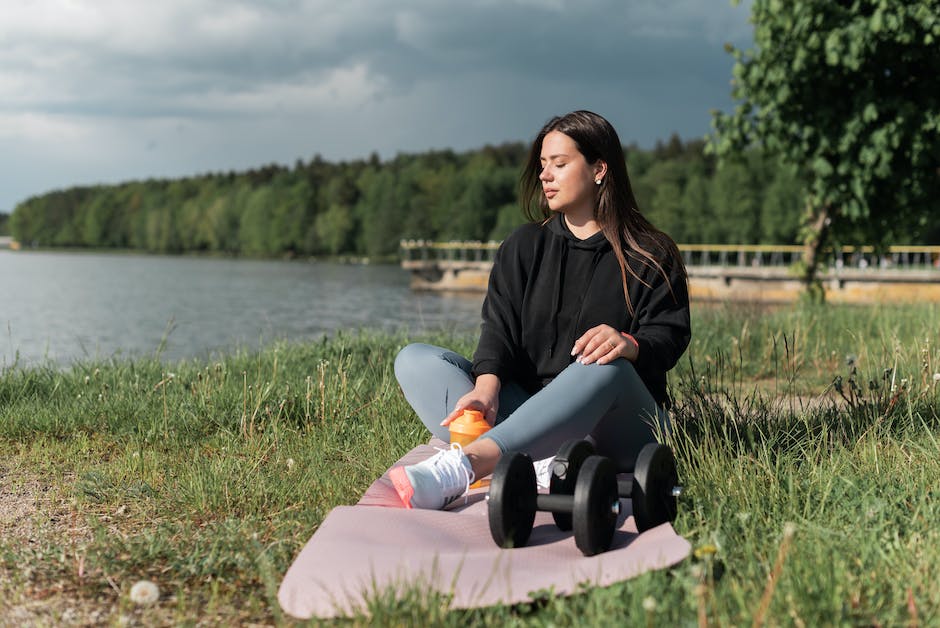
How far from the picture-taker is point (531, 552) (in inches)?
92.8

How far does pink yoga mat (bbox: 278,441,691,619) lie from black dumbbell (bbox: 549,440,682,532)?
0.20ft

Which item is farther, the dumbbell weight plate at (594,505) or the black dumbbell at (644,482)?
the black dumbbell at (644,482)

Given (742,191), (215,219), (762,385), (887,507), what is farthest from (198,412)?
(215,219)

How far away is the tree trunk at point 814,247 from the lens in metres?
11.5

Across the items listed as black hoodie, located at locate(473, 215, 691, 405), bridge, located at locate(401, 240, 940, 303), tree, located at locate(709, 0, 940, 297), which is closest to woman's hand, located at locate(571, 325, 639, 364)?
black hoodie, located at locate(473, 215, 691, 405)

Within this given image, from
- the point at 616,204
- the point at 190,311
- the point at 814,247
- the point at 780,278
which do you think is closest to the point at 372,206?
the point at 780,278

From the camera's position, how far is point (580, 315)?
3.16 m

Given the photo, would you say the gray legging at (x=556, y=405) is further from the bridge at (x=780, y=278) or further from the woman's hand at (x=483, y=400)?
the bridge at (x=780, y=278)

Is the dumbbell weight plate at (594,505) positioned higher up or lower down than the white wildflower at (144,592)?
higher up

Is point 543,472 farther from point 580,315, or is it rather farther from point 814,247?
point 814,247

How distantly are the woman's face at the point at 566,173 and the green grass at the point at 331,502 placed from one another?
935mm

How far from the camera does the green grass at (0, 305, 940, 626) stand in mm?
1977

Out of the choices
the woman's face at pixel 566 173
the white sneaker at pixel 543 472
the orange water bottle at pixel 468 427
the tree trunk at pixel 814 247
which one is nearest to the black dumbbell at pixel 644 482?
the white sneaker at pixel 543 472

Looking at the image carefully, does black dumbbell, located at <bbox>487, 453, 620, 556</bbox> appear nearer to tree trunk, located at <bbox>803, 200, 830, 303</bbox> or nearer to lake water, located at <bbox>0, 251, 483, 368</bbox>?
lake water, located at <bbox>0, 251, 483, 368</bbox>
